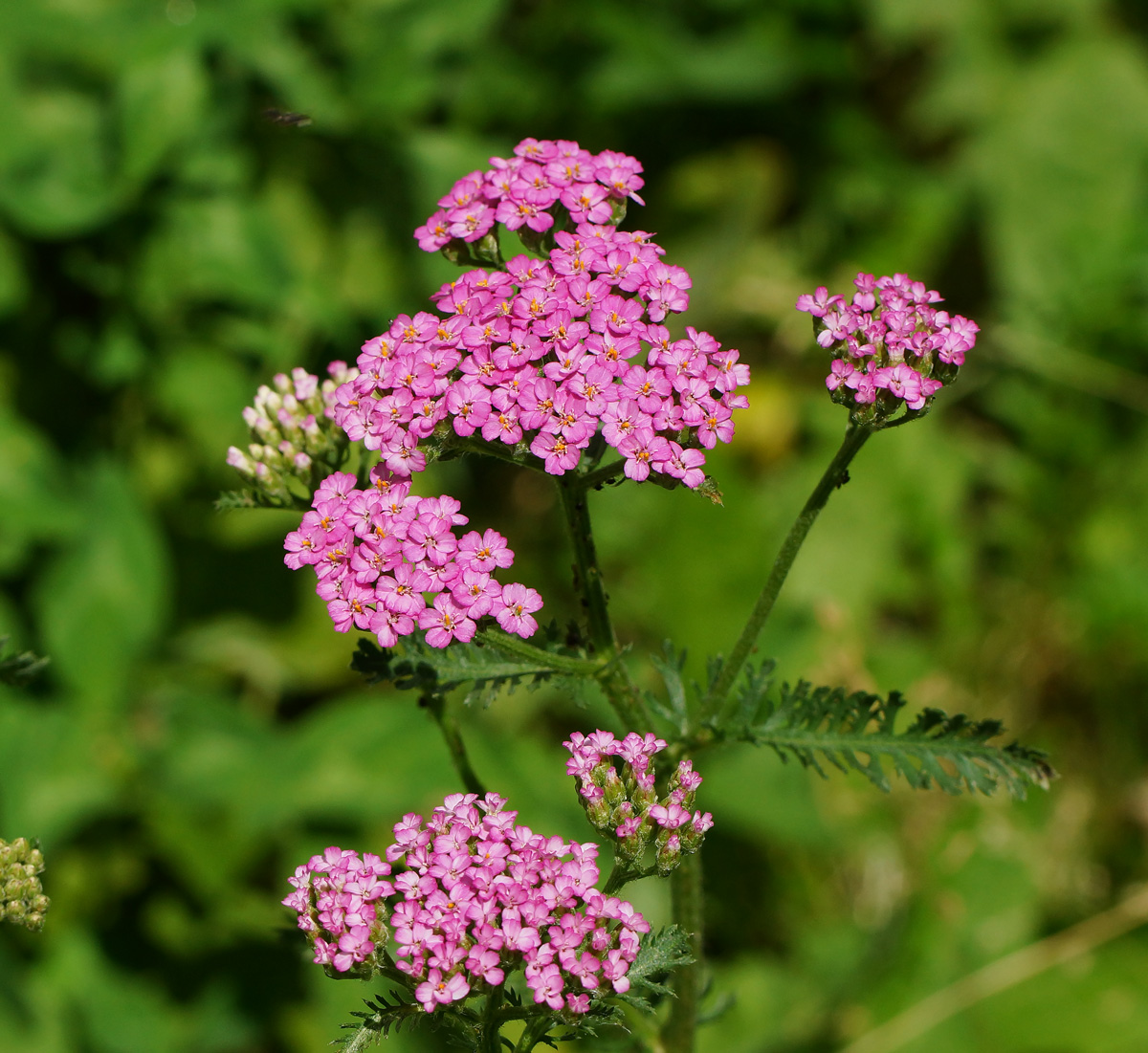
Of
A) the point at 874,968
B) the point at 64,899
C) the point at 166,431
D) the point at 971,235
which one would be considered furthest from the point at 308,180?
the point at 874,968

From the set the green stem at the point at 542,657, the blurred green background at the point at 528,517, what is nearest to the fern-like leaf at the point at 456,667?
the green stem at the point at 542,657

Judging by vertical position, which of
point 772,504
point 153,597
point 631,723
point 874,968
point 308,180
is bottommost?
point 874,968

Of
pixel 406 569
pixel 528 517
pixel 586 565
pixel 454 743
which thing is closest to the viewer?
pixel 406 569

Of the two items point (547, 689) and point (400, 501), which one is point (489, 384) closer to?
point (400, 501)

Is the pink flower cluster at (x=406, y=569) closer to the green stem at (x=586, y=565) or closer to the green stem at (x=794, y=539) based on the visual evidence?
the green stem at (x=586, y=565)

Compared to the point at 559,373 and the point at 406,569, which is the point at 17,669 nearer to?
the point at 406,569

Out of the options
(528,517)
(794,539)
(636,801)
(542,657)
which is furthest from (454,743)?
(528,517)
